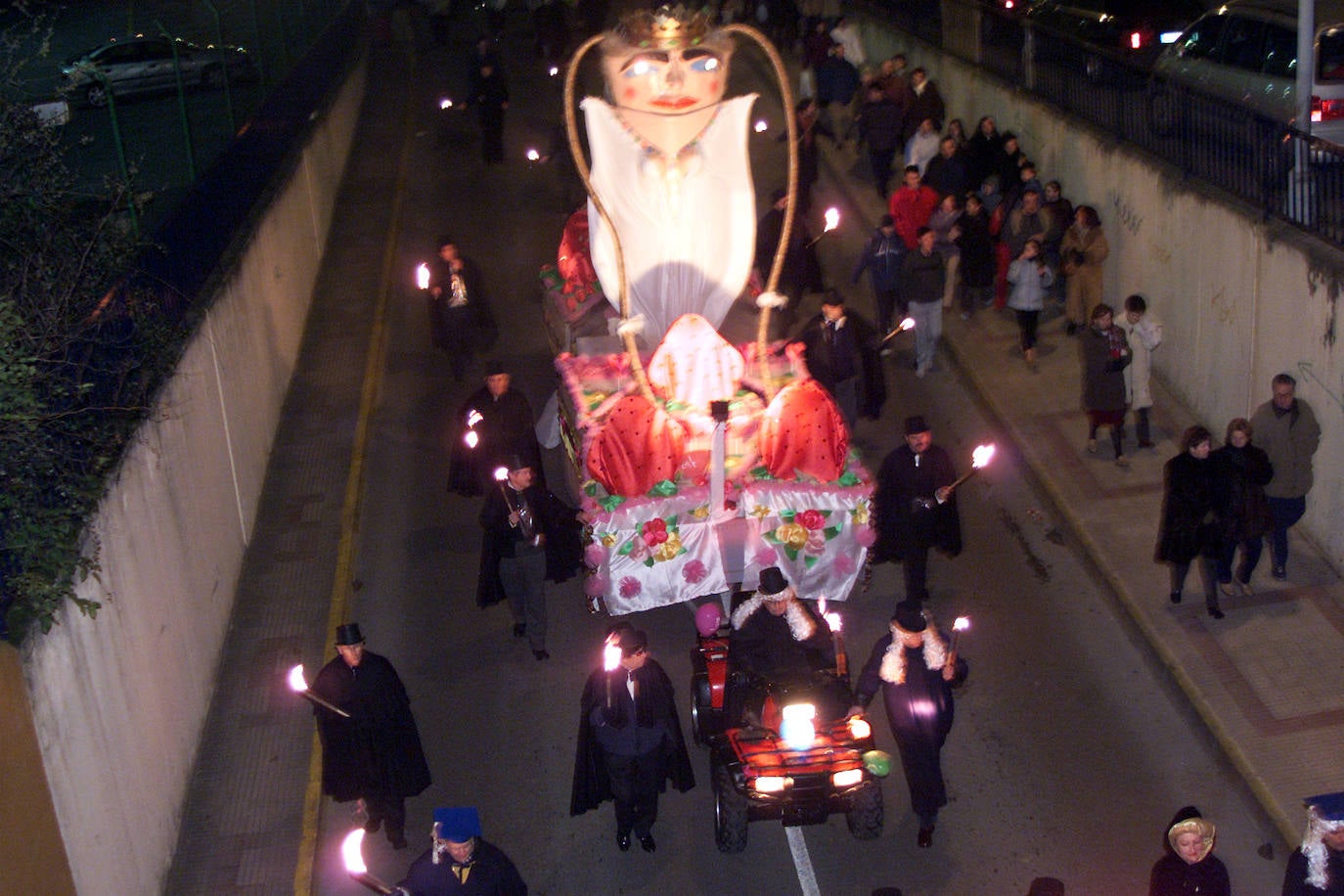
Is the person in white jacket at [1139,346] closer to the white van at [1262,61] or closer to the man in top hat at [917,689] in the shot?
the white van at [1262,61]

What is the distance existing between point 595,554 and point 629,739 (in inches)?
92.6

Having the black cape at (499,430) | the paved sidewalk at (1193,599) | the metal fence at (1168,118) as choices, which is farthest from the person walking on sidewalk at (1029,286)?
the black cape at (499,430)

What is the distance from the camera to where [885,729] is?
10.9m

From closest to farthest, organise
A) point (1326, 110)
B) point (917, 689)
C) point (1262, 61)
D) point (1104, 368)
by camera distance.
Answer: point (917, 689)
point (1104, 368)
point (1326, 110)
point (1262, 61)

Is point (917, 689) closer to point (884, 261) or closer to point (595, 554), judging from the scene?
point (595, 554)

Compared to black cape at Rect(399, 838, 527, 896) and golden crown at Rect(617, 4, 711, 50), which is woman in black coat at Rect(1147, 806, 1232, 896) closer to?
black cape at Rect(399, 838, 527, 896)

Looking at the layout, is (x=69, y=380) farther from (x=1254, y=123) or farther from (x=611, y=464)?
(x=1254, y=123)

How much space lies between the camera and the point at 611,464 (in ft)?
37.4

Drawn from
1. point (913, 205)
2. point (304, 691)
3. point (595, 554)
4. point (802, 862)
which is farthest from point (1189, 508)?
point (913, 205)

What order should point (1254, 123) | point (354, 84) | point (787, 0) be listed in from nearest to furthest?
point (1254, 123), point (354, 84), point (787, 0)

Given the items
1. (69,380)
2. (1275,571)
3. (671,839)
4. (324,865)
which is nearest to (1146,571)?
(1275,571)

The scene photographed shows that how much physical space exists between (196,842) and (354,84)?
65.7 ft

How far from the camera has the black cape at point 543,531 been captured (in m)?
11.3

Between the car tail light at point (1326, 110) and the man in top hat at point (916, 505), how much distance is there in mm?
6309
